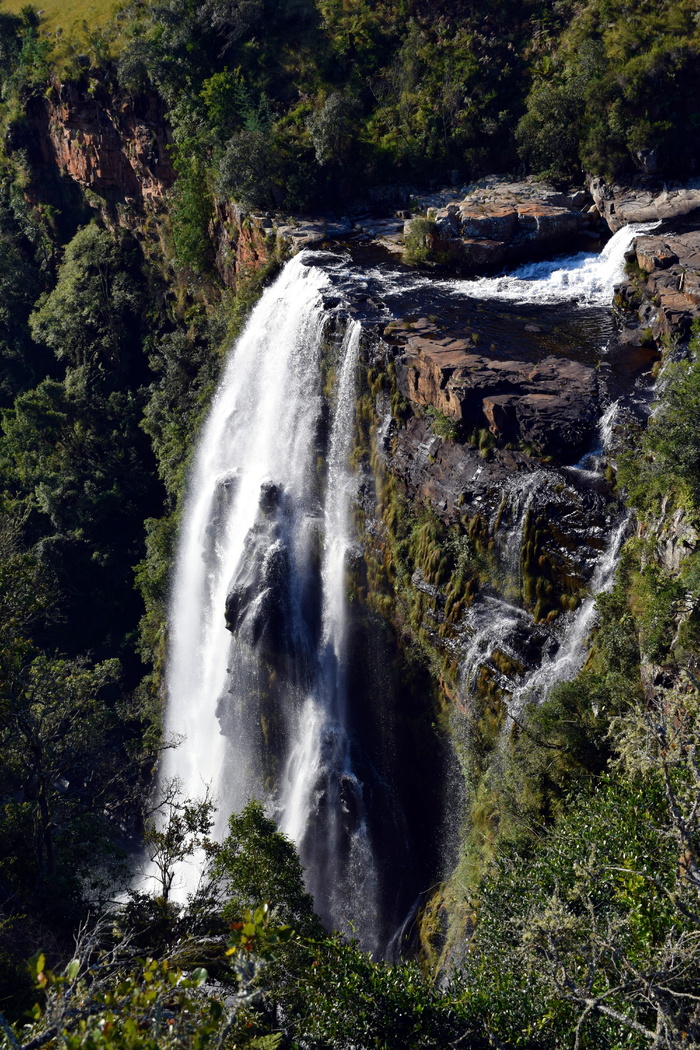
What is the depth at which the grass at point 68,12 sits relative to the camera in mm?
37594

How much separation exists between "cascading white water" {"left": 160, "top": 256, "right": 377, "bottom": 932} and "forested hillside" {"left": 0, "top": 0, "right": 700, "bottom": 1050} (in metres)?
1.35

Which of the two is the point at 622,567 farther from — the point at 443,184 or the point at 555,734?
the point at 443,184

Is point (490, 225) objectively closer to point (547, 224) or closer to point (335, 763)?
point (547, 224)

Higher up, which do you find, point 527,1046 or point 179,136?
point 179,136

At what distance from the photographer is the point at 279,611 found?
18812mm

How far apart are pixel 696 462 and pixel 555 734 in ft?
16.0

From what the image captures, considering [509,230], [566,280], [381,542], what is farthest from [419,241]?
[381,542]

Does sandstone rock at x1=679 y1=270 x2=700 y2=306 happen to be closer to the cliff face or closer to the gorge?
the gorge

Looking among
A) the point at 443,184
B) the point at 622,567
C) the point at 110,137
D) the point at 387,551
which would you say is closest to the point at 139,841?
the point at 387,551

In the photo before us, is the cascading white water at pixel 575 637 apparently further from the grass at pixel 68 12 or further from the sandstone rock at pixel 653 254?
the grass at pixel 68 12

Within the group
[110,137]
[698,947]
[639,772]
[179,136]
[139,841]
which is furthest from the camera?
[110,137]

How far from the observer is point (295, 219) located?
26141mm

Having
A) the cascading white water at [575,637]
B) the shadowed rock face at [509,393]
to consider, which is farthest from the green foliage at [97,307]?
the cascading white water at [575,637]

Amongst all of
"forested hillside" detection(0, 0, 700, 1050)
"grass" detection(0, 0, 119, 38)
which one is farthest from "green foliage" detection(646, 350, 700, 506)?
"grass" detection(0, 0, 119, 38)
